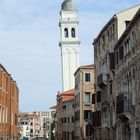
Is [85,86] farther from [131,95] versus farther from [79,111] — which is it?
[131,95]

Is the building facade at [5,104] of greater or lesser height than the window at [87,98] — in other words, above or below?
below

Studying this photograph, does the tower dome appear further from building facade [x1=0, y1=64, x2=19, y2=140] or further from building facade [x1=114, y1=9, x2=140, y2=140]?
building facade [x1=114, y1=9, x2=140, y2=140]

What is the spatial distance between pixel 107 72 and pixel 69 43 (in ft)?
233

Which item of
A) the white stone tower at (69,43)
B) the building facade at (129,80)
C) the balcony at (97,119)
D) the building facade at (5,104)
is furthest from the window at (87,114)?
the white stone tower at (69,43)

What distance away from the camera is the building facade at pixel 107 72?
43031 mm

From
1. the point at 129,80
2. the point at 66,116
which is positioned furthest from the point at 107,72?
the point at 66,116

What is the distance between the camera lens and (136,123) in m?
34.4

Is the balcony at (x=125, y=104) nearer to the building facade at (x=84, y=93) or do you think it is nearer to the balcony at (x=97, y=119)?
the balcony at (x=97, y=119)

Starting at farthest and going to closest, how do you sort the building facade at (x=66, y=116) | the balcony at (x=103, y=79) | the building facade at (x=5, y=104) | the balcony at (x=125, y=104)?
1. the building facade at (x=66, y=116)
2. the balcony at (x=103, y=79)
3. the building facade at (x=5, y=104)
4. the balcony at (x=125, y=104)

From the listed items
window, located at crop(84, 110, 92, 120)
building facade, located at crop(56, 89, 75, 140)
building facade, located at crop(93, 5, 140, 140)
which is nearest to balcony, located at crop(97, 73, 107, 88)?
building facade, located at crop(93, 5, 140, 140)

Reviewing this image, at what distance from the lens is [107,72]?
47312 mm

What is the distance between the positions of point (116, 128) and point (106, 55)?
756 cm

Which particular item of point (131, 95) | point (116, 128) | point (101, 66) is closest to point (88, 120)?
point (101, 66)

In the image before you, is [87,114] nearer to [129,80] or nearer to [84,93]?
[84,93]
